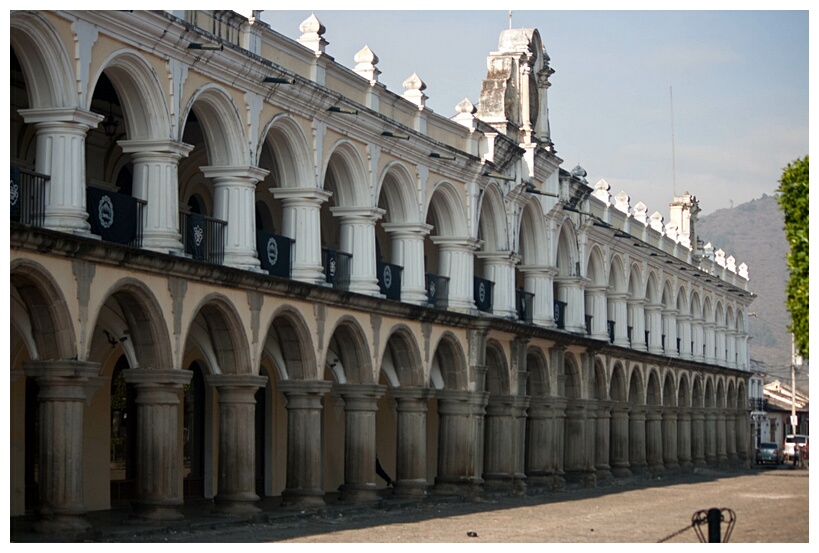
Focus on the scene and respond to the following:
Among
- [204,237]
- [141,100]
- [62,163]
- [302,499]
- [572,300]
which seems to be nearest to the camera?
[62,163]

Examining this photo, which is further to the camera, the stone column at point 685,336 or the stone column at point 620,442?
the stone column at point 685,336

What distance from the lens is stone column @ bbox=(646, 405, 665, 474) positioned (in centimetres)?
5300

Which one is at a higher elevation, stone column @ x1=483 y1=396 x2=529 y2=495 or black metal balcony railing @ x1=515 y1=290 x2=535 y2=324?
black metal balcony railing @ x1=515 y1=290 x2=535 y2=324

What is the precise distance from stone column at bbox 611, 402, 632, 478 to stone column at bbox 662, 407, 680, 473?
20.4ft

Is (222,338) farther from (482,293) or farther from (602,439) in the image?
(602,439)

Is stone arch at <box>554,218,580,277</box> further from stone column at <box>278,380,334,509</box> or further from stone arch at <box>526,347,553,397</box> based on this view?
stone column at <box>278,380,334,509</box>

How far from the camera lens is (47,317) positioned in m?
21.5

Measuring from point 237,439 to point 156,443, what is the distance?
9.10 ft

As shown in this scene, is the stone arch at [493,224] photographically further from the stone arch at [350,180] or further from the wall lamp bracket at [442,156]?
the stone arch at [350,180]

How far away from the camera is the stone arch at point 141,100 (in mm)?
23922

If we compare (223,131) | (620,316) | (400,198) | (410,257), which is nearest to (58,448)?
(223,131)

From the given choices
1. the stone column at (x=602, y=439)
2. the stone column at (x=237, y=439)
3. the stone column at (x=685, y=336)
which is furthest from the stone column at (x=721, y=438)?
the stone column at (x=237, y=439)

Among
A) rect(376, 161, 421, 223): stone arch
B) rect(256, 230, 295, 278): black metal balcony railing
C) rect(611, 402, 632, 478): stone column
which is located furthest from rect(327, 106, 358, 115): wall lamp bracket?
rect(611, 402, 632, 478): stone column

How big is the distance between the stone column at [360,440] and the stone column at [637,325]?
2131 cm
